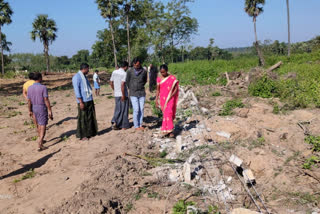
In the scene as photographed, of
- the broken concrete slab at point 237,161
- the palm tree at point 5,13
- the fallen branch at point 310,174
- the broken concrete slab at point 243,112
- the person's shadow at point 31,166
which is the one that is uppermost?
the palm tree at point 5,13

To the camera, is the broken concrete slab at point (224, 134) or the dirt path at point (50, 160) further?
the broken concrete slab at point (224, 134)

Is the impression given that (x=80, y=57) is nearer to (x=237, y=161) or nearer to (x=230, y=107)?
(x=230, y=107)

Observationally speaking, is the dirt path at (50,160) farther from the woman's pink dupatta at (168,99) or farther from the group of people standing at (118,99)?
the woman's pink dupatta at (168,99)

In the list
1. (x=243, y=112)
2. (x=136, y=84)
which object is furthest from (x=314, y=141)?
(x=136, y=84)

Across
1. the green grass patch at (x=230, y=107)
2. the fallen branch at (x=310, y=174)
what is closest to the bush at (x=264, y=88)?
the green grass patch at (x=230, y=107)

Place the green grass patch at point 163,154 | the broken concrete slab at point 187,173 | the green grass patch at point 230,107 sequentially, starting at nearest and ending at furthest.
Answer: the broken concrete slab at point 187,173
the green grass patch at point 163,154
the green grass patch at point 230,107

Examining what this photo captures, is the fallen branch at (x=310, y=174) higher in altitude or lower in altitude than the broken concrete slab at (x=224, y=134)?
lower

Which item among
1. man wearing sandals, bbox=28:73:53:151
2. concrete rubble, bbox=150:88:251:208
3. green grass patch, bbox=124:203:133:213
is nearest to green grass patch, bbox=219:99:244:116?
concrete rubble, bbox=150:88:251:208

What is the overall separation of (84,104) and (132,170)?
2135 millimetres

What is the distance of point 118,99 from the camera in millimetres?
6441

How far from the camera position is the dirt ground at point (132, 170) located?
3406 mm

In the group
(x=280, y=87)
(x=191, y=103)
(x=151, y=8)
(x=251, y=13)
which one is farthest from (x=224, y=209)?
(x=251, y=13)

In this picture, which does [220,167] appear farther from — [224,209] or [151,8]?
[151,8]

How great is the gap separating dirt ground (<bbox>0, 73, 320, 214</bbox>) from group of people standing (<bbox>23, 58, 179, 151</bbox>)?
34 cm
